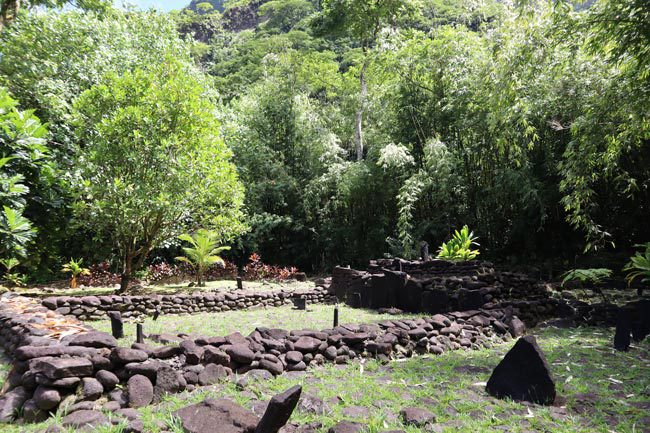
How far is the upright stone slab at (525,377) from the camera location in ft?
10.1

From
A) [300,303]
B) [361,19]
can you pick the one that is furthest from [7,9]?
[361,19]

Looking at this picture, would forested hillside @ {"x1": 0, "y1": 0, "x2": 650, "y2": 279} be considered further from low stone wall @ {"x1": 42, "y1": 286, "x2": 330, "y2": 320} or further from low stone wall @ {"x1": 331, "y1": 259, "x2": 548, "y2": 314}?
low stone wall @ {"x1": 331, "y1": 259, "x2": 548, "y2": 314}

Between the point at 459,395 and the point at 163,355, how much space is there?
2.62 m

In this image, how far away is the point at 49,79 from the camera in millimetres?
11242

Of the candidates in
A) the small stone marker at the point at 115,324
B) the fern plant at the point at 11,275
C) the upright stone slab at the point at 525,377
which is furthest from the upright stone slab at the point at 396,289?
the fern plant at the point at 11,275

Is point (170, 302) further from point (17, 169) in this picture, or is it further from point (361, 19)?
point (361, 19)

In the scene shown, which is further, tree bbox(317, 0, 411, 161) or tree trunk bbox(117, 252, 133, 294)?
tree bbox(317, 0, 411, 161)

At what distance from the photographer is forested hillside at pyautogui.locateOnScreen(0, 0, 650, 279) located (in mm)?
7195

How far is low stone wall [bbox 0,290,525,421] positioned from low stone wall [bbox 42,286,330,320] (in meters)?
1.33

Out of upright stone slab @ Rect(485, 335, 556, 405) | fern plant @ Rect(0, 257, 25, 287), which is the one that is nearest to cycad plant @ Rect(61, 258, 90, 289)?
fern plant @ Rect(0, 257, 25, 287)

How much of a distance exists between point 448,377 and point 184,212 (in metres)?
7.82

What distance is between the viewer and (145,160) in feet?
30.5

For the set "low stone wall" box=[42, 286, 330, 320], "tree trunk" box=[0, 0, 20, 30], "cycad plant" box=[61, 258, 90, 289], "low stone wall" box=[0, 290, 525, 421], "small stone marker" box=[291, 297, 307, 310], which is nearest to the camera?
"low stone wall" box=[0, 290, 525, 421]

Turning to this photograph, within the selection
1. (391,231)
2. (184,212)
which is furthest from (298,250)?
(184,212)
